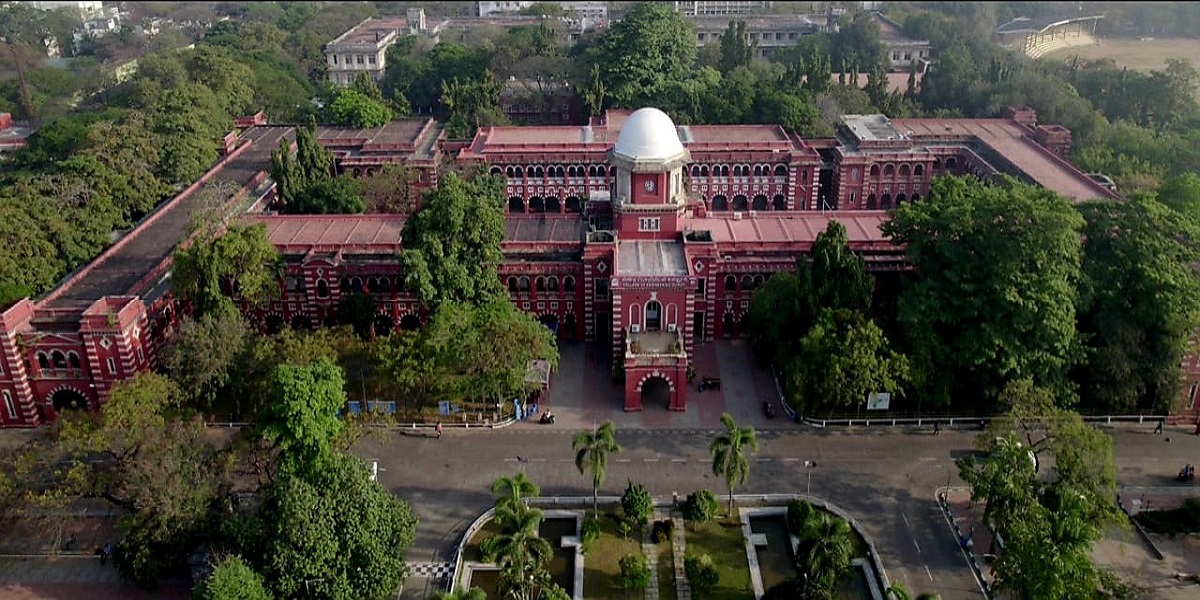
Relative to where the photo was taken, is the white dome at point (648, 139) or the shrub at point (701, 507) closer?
the shrub at point (701, 507)

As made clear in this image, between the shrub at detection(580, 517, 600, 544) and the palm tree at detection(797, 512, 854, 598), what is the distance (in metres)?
10.9

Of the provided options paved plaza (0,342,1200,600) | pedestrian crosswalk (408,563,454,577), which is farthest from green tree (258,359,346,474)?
pedestrian crosswalk (408,563,454,577)

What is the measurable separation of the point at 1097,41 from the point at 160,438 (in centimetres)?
15630

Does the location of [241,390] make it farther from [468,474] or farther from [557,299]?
[557,299]

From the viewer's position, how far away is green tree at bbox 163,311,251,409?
53250 millimetres

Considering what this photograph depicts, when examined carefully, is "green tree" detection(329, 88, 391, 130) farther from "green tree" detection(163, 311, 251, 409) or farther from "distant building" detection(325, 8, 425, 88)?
"distant building" detection(325, 8, 425, 88)

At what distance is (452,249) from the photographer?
2282 inches

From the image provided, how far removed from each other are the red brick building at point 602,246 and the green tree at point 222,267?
3423 mm

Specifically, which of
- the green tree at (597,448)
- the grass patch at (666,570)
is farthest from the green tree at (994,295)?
the green tree at (597,448)

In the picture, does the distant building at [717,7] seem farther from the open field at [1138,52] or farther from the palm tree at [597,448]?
the palm tree at [597,448]

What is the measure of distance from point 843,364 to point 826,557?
15.2 m

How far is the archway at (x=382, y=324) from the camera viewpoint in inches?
2603

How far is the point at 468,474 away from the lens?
52.2 meters

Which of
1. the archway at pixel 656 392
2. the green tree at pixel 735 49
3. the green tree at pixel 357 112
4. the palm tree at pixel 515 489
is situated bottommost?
the archway at pixel 656 392
